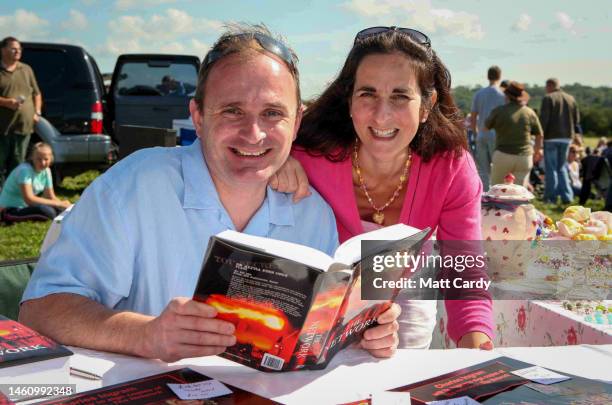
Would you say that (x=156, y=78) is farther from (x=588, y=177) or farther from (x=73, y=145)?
(x=588, y=177)

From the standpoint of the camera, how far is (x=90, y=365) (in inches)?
55.4

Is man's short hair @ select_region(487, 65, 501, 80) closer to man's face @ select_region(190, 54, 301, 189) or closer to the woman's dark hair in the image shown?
the woman's dark hair

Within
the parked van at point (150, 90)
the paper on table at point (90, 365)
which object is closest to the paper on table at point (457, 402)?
the paper on table at point (90, 365)

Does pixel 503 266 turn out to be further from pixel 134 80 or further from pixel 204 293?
pixel 134 80

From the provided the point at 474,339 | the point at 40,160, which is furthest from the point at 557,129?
the point at 474,339

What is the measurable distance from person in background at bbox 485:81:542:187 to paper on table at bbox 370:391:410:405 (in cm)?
714

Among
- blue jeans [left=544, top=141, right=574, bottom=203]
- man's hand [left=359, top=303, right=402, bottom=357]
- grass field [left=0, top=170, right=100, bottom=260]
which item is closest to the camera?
man's hand [left=359, top=303, right=402, bottom=357]

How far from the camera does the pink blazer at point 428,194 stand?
7.49 feet

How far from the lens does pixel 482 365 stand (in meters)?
1.52

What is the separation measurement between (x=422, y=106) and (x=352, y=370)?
1.14m

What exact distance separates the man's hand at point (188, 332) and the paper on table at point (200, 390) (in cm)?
8

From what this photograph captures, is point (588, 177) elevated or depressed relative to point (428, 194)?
elevated

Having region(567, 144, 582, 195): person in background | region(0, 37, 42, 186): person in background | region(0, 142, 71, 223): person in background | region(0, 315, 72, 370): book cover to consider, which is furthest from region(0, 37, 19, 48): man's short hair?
region(567, 144, 582, 195): person in background

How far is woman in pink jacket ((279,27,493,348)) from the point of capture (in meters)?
2.28
